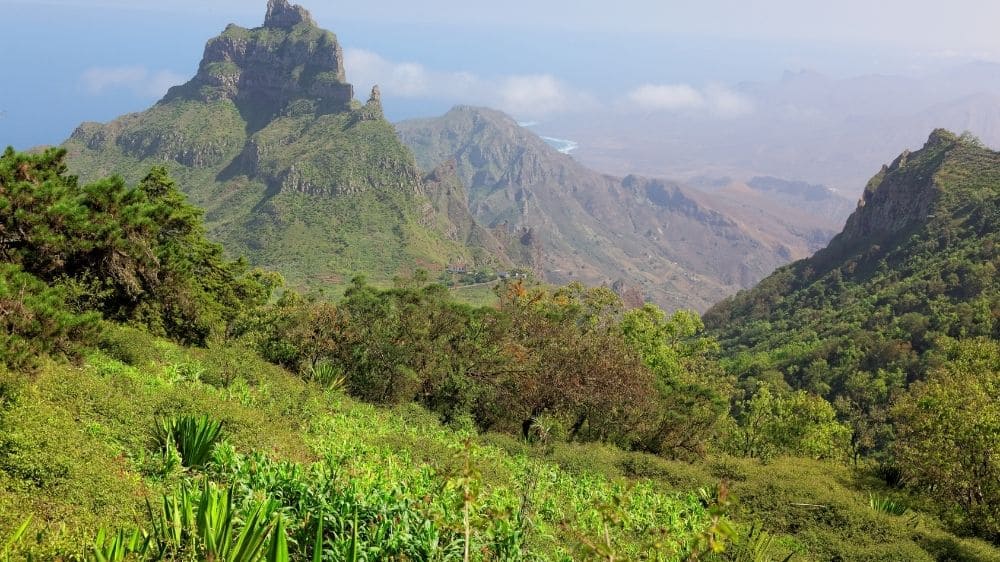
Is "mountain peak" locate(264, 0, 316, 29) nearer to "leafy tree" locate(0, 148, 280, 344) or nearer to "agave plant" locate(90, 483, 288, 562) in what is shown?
"leafy tree" locate(0, 148, 280, 344)

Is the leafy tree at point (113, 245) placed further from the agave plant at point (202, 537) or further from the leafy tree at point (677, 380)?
Result: the leafy tree at point (677, 380)

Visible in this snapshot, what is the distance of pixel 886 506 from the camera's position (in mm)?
16578

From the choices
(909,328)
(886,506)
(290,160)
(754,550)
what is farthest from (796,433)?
(290,160)

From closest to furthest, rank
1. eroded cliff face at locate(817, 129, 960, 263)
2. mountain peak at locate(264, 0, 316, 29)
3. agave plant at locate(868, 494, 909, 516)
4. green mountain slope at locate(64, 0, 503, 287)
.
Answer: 1. agave plant at locate(868, 494, 909, 516)
2. eroded cliff face at locate(817, 129, 960, 263)
3. green mountain slope at locate(64, 0, 503, 287)
4. mountain peak at locate(264, 0, 316, 29)

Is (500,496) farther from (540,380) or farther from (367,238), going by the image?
(367,238)

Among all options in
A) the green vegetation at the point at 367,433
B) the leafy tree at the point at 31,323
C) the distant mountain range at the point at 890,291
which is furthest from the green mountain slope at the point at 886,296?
the leafy tree at the point at 31,323

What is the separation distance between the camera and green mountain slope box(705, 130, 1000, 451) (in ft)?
178

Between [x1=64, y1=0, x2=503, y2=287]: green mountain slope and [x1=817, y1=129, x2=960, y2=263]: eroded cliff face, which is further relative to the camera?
[x1=64, y1=0, x2=503, y2=287]: green mountain slope

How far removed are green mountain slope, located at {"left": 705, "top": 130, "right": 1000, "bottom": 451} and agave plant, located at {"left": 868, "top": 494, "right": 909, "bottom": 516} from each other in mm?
19158

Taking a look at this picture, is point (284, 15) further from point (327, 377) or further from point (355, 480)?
point (355, 480)

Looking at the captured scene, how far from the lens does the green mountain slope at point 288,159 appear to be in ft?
388

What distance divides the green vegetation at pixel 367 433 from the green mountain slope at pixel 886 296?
1899cm

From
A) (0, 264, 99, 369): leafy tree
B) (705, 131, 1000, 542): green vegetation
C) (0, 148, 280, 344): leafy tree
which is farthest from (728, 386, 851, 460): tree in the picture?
(0, 264, 99, 369): leafy tree

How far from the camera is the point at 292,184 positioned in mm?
129750
